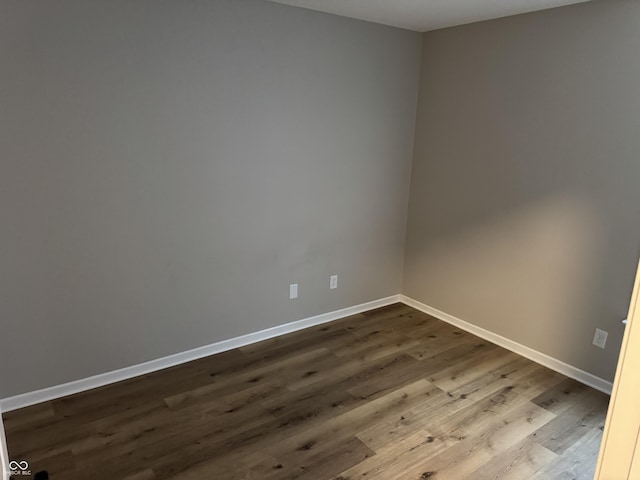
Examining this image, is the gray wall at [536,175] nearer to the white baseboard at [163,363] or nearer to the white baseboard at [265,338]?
the white baseboard at [265,338]

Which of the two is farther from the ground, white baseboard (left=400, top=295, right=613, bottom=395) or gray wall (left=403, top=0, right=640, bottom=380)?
gray wall (left=403, top=0, right=640, bottom=380)

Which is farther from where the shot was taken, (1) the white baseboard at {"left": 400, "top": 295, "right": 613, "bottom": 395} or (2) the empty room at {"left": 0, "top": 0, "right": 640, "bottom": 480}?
(1) the white baseboard at {"left": 400, "top": 295, "right": 613, "bottom": 395}

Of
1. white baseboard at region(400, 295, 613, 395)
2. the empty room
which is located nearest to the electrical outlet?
the empty room

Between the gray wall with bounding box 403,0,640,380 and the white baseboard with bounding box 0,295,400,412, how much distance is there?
41.0 inches

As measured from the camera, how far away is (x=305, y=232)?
3.33 metres

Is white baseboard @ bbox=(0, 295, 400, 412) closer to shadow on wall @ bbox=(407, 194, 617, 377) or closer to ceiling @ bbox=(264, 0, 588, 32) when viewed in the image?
shadow on wall @ bbox=(407, 194, 617, 377)

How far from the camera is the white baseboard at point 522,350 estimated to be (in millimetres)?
2812

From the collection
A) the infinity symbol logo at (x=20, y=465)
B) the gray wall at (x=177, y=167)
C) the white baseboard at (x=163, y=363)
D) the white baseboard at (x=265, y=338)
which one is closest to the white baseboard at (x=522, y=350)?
the white baseboard at (x=265, y=338)

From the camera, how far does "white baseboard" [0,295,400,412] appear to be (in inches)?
96.7

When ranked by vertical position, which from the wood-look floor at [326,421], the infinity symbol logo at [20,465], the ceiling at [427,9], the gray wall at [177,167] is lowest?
the wood-look floor at [326,421]

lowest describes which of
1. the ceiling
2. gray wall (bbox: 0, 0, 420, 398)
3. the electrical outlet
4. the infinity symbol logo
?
the infinity symbol logo

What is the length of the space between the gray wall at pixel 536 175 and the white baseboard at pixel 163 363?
1.04 meters

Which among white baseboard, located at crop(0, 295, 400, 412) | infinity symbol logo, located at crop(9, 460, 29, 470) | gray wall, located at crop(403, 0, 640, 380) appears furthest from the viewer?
gray wall, located at crop(403, 0, 640, 380)

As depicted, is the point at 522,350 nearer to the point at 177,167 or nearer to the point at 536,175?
the point at 536,175
